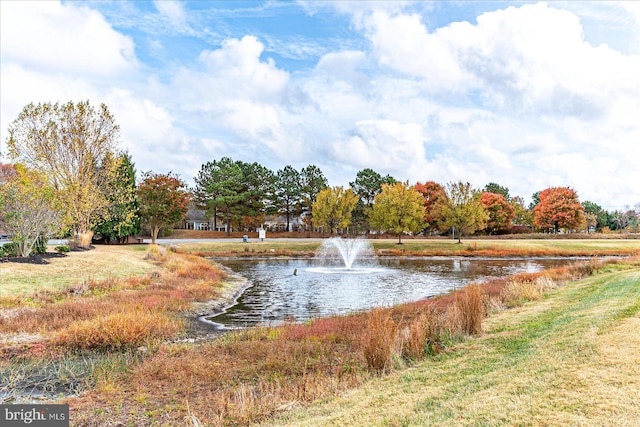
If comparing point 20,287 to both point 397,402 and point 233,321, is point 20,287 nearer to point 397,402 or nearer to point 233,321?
point 233,321

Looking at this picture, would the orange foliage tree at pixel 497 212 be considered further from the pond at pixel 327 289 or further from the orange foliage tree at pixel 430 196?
the pond at pixel 327 289

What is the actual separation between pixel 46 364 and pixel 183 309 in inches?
285

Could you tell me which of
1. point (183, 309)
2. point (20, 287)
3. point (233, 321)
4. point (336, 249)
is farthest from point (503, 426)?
point (336, 249)

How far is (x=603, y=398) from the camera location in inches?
196

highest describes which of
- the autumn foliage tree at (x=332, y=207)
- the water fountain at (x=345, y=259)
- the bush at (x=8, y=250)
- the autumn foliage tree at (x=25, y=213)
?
the autumn foliage tree at (x=332, y=207)

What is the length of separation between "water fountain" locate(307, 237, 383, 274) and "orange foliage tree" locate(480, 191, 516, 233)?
3874 centimetres

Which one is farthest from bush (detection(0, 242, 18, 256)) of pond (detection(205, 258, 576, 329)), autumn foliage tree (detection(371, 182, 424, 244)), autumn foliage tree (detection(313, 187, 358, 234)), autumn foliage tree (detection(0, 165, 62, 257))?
autumn foliage tree (detection(313, 187, 358, 234))

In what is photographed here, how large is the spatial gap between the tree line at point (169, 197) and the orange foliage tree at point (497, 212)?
0.67 ft

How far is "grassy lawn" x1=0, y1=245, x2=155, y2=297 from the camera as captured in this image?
16123mm

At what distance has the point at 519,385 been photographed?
5.71m

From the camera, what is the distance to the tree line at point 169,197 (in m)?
24.4

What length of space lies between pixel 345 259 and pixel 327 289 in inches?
674

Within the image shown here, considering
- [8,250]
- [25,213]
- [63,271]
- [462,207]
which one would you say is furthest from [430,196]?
[8,250]

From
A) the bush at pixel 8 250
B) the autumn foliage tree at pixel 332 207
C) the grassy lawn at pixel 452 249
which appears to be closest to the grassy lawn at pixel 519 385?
the bush at pixel 8 250
